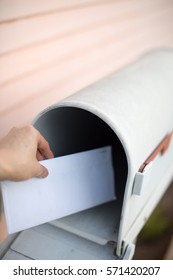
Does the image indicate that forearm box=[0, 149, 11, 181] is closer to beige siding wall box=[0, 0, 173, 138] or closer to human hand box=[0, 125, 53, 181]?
human hand box=[0, 125, 53, 181]

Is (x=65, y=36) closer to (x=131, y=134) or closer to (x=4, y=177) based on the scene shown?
(x=131, y=134)

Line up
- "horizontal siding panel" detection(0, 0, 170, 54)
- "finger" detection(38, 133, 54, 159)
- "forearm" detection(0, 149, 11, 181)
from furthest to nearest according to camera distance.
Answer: "horizontal siding panel" detection(0, 0, 170, 54) < "finger" detection(38, 133, 54, 159) < "forearm" detection(0, 149, 11, 181)

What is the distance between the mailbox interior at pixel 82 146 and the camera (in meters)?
1.04

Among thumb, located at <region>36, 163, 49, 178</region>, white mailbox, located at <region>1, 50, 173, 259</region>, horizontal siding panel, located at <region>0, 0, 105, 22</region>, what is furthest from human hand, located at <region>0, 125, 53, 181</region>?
horizontal siding panel, located at <region>0, 0, 105, 22</region>

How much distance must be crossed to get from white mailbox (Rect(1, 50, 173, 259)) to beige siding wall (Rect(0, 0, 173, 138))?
24 centimetres

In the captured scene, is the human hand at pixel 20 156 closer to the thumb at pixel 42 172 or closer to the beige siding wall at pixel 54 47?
the thumb at pixel 42 172

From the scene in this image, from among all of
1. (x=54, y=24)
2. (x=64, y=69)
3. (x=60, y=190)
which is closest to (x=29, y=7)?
(x=54, y=24)

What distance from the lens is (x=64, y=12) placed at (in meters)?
1.28

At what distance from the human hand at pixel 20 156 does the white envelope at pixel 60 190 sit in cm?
4

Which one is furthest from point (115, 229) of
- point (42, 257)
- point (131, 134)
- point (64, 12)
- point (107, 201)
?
point (64, 12)

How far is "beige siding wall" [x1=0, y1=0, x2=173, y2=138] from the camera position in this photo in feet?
3.47

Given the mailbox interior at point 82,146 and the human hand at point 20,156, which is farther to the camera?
the mailbox interior at point 82,146

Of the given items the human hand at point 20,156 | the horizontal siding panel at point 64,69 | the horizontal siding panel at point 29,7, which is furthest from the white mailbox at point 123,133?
the horizontal siding panel at point 29,7
